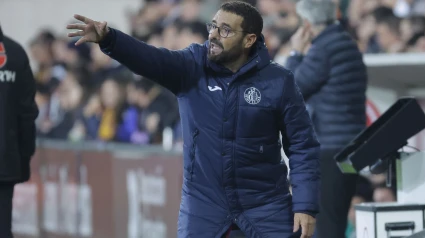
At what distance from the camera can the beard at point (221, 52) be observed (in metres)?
5.03

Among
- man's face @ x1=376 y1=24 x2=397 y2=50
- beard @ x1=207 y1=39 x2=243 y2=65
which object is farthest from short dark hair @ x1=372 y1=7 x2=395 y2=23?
beard @ x1=207 y1=39 x2=243 y2=65

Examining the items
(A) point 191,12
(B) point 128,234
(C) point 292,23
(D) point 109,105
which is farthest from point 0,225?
(A) point 191,12

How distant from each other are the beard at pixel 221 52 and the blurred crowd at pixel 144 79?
2950 mm

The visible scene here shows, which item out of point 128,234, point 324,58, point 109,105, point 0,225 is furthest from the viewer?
point 109,105

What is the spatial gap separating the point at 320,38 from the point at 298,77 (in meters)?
0.32

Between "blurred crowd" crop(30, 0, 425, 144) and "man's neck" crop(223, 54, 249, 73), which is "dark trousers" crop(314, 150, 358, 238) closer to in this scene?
"blurred crowd" crop(30, 0, 425, 144)

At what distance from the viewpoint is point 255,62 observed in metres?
5.09

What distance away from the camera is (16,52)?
656cm

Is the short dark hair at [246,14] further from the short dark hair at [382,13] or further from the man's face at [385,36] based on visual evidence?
the short dark hair at [382,13]

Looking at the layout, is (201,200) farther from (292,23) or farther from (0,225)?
(292,23)

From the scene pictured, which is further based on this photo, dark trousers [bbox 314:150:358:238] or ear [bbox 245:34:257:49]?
dark trousers [bbox 314:150:358:238]

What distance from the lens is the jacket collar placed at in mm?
5051

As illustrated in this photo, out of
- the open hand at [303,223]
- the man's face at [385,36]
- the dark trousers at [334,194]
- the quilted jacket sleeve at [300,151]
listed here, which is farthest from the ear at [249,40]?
the man's face at [385,36]

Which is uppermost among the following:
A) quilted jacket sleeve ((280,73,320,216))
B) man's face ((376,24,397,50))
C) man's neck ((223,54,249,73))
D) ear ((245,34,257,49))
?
man's face ((376,24,397,50))
